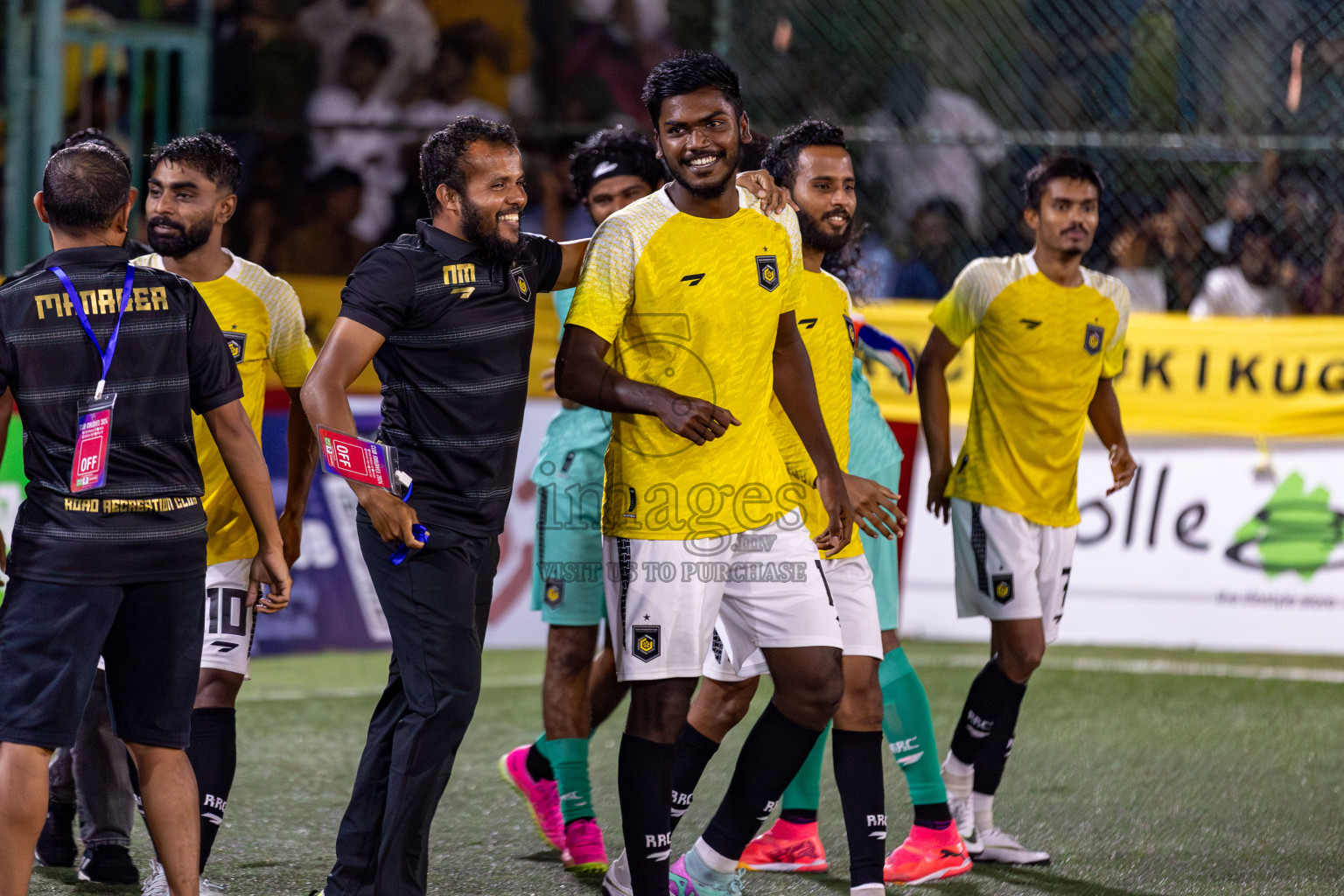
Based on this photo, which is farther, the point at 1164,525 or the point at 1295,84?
the point at 1295,84

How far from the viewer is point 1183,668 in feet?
26.3

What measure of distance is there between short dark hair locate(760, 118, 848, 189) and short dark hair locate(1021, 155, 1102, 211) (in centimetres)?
96

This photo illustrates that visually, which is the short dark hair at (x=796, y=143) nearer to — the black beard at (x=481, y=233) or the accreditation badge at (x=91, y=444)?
the black beard at (x=481, y=233)

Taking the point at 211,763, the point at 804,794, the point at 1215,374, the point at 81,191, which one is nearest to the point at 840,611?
the point at 804,794

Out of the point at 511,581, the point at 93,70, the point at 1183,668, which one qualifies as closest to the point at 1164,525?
the point at 1183,668

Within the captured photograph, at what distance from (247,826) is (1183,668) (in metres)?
4.85

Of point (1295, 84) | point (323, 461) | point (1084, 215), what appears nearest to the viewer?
point (323, 461)

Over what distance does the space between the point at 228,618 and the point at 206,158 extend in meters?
1.18

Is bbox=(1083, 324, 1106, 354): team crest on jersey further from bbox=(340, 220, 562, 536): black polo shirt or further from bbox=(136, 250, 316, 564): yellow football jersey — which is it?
bbox=(136, 250, 316, 564): yellow football jersey

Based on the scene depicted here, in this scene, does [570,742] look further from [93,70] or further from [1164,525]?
[93,70]

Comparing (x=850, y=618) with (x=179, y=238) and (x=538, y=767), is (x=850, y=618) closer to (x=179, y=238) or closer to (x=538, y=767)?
(x=538, y=767)

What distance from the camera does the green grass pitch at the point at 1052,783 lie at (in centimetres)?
459

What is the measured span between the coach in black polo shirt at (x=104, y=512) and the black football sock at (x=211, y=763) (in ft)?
1.49

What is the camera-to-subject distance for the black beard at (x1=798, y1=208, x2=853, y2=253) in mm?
4426
